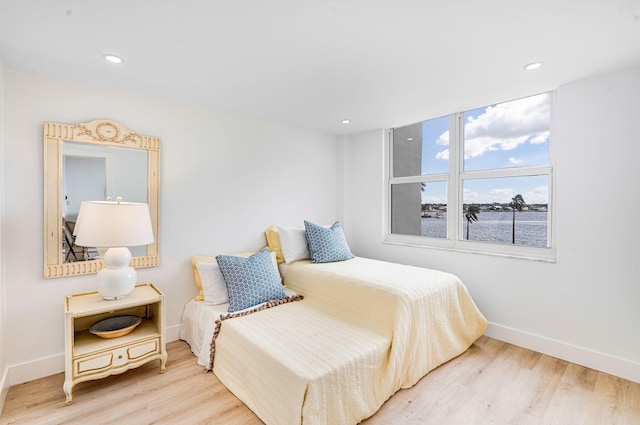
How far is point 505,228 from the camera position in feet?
9.76

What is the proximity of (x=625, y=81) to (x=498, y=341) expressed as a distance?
7.66ft

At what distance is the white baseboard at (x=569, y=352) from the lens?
7.27 ft

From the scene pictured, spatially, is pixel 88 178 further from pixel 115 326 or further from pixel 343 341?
pixel 343 341

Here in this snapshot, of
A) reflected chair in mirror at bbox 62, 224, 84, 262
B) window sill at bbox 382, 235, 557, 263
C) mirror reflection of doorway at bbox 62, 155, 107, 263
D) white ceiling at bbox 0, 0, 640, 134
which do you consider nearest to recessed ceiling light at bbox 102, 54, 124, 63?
white ceiling at bbox 0, 0, 640, 134

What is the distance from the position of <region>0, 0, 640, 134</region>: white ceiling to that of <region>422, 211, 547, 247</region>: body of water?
1.11 m

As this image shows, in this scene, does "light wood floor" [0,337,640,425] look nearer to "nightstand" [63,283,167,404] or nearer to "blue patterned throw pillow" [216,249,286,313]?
"nightstand" [63,283,167,404]

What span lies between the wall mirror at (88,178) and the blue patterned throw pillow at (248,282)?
72cm

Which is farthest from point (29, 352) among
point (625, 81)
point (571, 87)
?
point (625, 81)

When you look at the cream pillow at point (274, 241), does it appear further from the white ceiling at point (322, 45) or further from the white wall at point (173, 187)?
the white ceiling at point (322, 45)

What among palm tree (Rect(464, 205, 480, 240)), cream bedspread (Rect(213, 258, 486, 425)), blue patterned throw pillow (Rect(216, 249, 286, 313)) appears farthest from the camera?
palm tree (Rect(464, 205, 480, 240))

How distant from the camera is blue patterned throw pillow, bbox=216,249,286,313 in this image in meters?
2.47

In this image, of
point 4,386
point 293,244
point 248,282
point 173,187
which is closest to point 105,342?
point 4,386

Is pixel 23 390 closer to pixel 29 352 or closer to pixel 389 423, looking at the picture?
pixel 29 352

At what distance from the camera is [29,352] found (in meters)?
2.20
